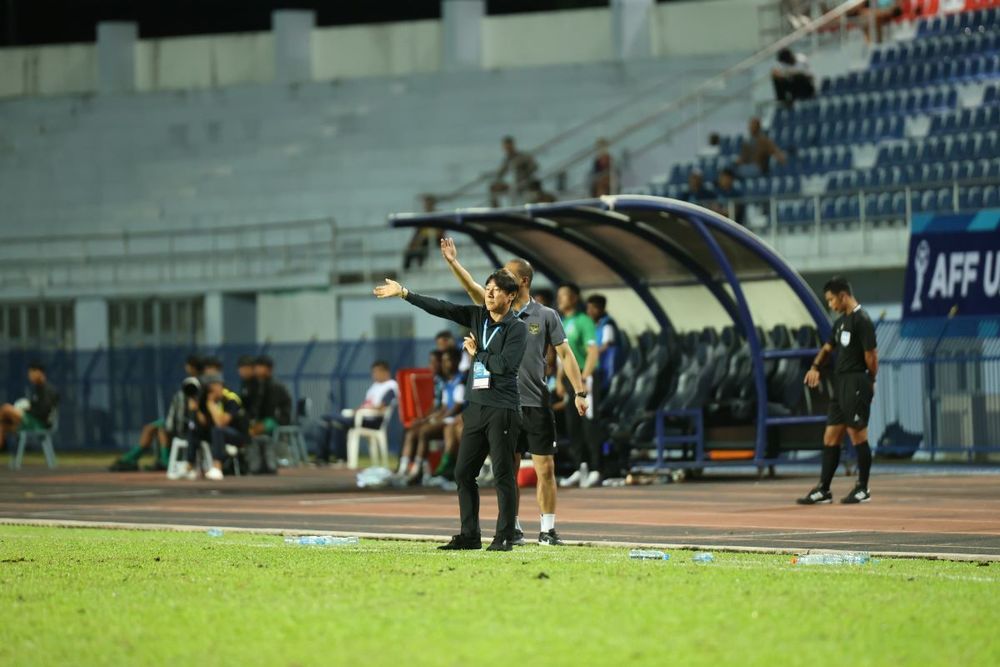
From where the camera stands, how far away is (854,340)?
16.8 meters

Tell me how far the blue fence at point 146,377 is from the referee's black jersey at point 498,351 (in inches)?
754

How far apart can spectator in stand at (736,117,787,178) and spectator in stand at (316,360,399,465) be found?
7841 millimetres

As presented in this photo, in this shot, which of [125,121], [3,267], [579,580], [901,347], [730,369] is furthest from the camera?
[125,121]

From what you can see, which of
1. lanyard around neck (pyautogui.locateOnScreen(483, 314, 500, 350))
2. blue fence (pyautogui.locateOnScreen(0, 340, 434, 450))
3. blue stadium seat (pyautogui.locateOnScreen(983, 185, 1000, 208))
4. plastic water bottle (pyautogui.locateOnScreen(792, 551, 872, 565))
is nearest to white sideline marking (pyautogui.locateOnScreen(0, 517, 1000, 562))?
plastic water bottle (pyautogui.locateOnScreen(792, 551, 872, 565))

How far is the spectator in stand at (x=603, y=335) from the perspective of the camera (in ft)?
70.1

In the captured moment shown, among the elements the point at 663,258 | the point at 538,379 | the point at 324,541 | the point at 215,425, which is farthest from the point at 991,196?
the point at 324,541

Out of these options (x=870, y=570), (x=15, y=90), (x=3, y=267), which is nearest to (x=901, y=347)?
(x=870, y=570)

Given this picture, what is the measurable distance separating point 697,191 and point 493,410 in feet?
66.7

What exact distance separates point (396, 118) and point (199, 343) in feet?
23.6

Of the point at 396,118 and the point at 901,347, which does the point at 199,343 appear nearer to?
the point at 396,118

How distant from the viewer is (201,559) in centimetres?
1197

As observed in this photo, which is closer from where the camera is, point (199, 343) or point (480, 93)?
point (199, 343)

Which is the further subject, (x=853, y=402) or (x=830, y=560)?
(x=853, y=402)

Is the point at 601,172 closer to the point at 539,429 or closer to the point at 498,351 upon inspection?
the point at 539,429
